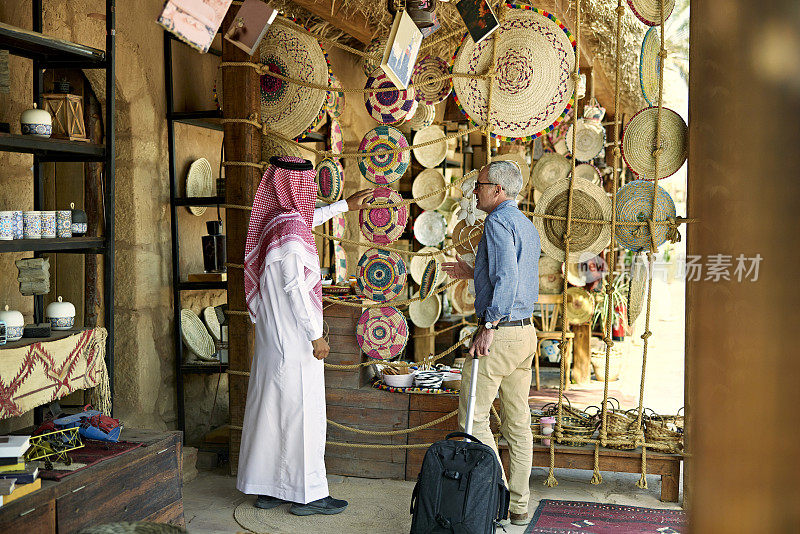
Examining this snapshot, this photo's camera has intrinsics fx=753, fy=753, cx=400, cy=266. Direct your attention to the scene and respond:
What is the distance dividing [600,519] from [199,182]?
3.14 m

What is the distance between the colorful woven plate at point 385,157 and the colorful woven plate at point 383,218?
8 cm

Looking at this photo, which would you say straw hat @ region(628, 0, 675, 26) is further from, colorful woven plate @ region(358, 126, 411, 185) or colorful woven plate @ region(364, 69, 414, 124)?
colorful woven plate @ region(358, 126, 411, 185)

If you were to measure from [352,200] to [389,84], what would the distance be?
0.70m

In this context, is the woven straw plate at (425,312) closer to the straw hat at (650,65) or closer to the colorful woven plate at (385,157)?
the colorful woven plate at (385,157)

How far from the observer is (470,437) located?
3.12 metres

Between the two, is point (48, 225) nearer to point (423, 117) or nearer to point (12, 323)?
point (12, 323)

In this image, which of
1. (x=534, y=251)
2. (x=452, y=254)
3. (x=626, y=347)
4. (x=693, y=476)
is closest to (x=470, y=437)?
(x=534, y=251)

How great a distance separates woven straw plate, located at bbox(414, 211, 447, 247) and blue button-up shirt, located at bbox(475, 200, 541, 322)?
2.54m

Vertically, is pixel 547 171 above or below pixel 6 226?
above

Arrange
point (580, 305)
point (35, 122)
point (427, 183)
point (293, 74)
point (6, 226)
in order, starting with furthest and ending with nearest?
point (580, 305) < point (427, 183) < point (293, 74) < point (35, 122) < point (6, 226)

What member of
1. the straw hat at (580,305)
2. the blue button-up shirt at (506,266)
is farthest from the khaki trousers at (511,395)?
the straw hat at (580,305)

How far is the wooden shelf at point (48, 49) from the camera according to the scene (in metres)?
2.91

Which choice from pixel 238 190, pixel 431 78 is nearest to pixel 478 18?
pixel 431 78

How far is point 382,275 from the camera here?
4285 mm
